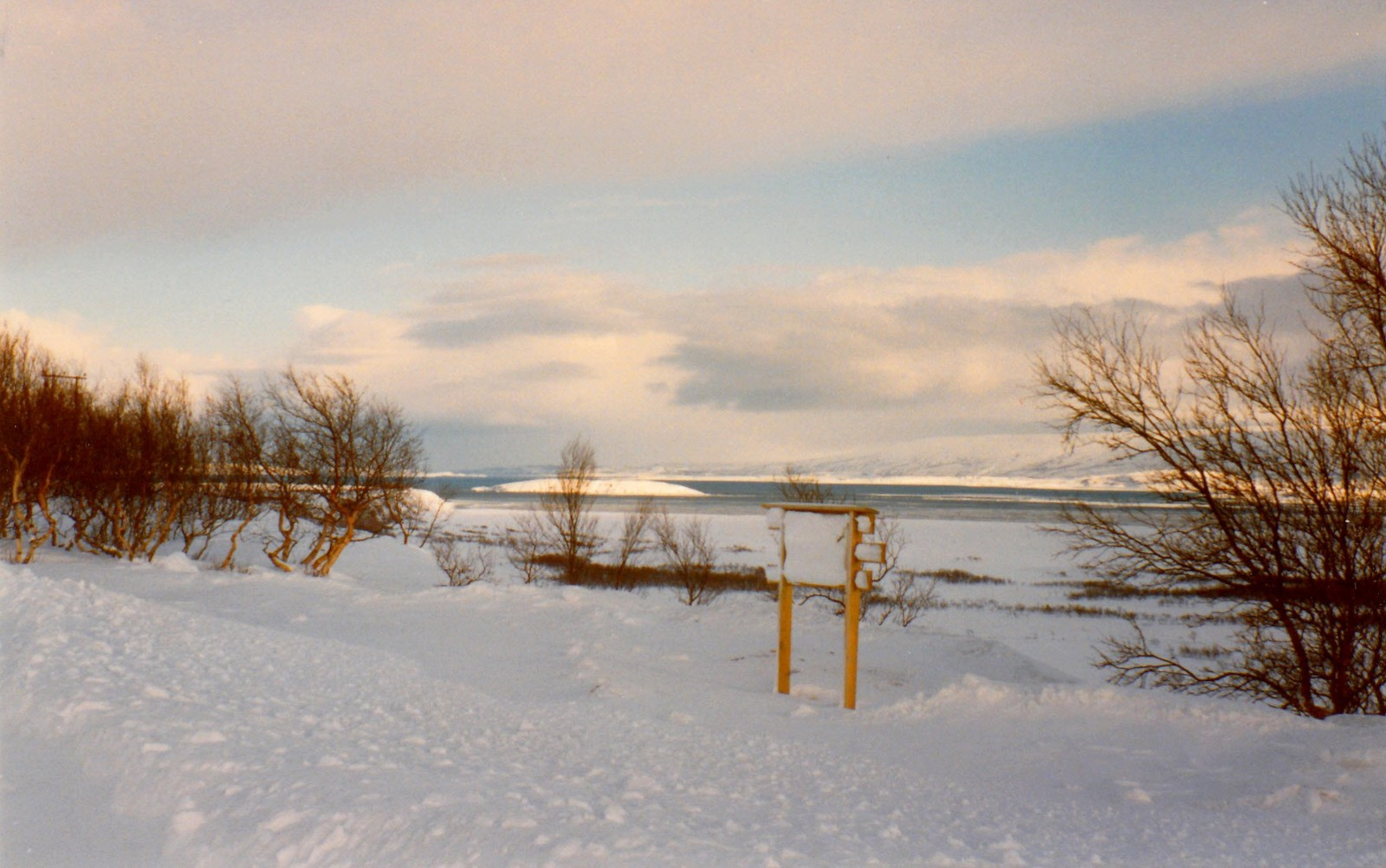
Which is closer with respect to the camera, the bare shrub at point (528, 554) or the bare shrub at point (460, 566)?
the bare shrub at point (460, 566)

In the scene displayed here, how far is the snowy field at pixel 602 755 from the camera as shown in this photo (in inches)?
193

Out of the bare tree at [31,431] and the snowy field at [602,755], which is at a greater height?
the bare tree at [31,431]

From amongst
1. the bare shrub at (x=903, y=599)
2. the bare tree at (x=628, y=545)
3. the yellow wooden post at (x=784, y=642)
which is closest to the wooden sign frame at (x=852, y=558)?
the yellow wooden post at (x=784, y=642)

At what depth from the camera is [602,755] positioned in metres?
6.93

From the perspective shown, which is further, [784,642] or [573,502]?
[573,502]

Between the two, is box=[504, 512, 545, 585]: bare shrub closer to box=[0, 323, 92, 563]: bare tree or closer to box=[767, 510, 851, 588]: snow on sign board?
box=[0, 323, 92, 563]: bare tree

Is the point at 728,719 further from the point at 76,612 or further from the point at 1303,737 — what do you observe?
the point at 76,612

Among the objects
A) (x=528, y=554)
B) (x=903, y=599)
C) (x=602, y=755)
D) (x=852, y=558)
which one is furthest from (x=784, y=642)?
(x=528, y=554)

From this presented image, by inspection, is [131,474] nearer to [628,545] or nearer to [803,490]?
[628,545]

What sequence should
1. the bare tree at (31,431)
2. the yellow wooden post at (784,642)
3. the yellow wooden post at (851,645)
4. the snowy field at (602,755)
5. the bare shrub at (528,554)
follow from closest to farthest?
1. the snowy field at (602,755)
2. the yellow wooden post at (851,645)
3. the yellow wooden post at (784,642)
4. the bare tree at (31,431)
5. the bare shrub at (528,554)

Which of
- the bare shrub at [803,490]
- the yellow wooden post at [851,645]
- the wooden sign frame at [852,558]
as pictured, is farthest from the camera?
the bare shrub at [803,490]

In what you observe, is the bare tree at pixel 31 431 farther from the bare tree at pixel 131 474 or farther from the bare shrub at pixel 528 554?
the bare shrub at pixel 528 554

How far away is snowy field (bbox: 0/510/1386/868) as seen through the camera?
4910 mm

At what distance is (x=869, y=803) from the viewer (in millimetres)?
6031
